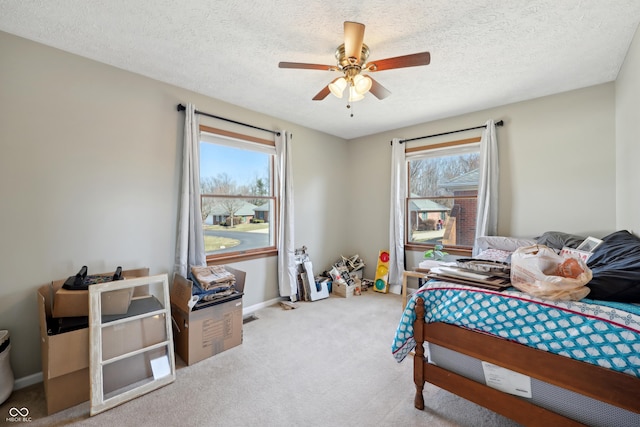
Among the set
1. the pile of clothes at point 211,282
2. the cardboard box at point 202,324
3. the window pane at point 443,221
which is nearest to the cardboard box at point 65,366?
the cardboard box at point 202,324

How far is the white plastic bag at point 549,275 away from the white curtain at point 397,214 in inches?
96.7

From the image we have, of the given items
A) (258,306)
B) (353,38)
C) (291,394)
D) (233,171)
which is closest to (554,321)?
(291,394)

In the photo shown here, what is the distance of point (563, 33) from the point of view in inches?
75.9

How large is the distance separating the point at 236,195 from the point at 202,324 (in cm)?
159

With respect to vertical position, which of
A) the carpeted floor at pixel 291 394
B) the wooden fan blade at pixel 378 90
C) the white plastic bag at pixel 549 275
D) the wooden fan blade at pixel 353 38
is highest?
the wooden fan blade at pixel 353 38

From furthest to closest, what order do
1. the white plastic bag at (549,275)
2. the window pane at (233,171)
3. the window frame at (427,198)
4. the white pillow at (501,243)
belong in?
the window frame at (427,198) → the window pane at (233,171) → the white pillow at (501,243) → the white plastic bag at (549,275)

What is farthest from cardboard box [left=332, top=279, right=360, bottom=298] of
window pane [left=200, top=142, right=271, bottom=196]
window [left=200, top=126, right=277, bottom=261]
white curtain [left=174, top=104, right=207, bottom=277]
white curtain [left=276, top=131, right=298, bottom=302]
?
white curtain [left=174, top=104, right=207, bottom=277]

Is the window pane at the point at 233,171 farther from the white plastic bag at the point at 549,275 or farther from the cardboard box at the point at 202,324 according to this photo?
the white plastic bag at the point at 549,275

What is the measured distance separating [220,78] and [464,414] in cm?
339

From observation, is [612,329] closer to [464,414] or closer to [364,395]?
[464,414]

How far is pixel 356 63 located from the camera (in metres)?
1.92

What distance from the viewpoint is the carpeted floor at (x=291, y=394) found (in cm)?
166

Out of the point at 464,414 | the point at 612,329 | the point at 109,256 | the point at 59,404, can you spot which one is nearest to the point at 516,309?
the point at 612,329

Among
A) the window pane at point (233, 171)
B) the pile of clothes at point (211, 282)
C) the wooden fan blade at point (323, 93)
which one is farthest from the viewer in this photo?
the window pane at point (233, 171)
